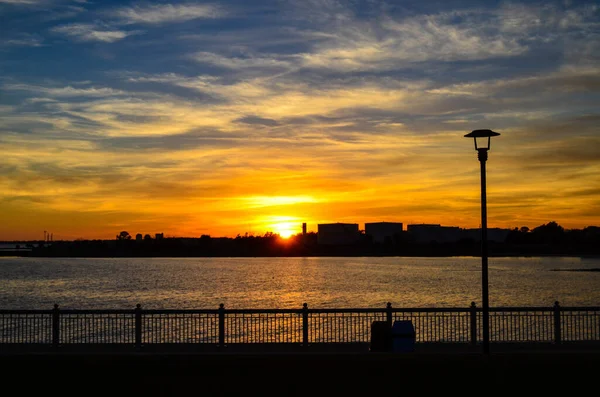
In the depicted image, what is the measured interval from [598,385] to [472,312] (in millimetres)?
7972

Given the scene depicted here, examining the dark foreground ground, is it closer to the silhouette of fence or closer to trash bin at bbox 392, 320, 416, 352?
trash bin at bbox 392, 320, 416, 352

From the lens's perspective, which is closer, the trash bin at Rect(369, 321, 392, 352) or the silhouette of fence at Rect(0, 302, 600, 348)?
the trash bin at Rect(369, 321, 392, 352)

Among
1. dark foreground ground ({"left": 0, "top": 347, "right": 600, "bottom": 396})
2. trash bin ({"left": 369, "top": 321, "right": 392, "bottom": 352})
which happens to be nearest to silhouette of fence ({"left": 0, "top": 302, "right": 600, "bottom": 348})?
trash bin ({"left": 369, "top": 321, "right": 392, "bottom": 352})

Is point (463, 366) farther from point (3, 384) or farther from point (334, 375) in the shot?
point (3, 384)

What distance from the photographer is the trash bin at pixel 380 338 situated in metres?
23.6

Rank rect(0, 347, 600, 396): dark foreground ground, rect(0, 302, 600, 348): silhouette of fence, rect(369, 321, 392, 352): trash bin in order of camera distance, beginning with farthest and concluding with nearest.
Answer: rect(0, 302, 600, 348): silhouette of fence
rect(369, 321, 392, 352): trash bin
rect(0, 347, 600, 396): dark foreground ground

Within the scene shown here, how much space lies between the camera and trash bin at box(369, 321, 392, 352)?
23578 mm

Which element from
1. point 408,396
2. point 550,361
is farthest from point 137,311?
point 550,361

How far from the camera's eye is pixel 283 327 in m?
26.2

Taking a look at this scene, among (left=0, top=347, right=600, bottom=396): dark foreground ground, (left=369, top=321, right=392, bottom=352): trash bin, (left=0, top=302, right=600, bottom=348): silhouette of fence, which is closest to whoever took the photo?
(left=0, top=347, right=600, bottom=396): dark foreground ground

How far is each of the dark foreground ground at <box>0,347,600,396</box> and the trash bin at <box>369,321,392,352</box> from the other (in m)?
2.85

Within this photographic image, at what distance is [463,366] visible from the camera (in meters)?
19.5

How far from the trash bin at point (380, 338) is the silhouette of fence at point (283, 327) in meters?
1.03

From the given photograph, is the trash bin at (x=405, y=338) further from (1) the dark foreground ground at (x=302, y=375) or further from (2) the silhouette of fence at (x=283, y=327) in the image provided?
(1) the dark foreground ground at (x=302, y=375)
